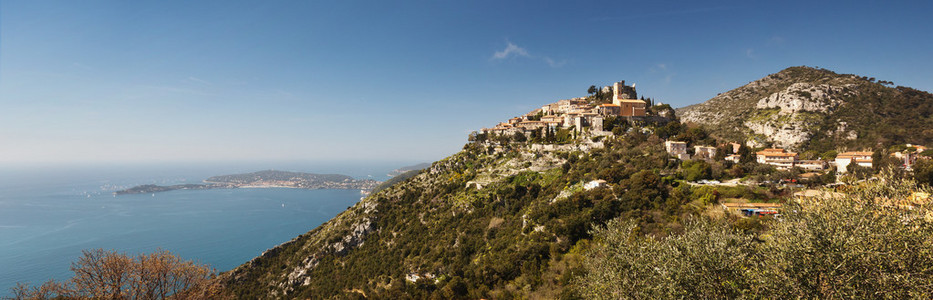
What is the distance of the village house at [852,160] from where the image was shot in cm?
3275

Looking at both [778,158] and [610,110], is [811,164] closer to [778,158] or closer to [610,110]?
[778,158]

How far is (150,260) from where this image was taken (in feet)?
47.9

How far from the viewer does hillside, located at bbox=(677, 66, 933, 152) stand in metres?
63.9

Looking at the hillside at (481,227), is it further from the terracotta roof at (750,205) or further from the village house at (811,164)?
the village house at (811,164)

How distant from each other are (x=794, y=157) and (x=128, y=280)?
58.1 metres

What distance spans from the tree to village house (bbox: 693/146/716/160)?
4618 cm

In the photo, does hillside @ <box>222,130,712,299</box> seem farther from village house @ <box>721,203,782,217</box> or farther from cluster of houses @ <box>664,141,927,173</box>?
village house @ <box>721,203,782,217</box>

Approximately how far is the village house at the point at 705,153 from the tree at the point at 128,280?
152 feet

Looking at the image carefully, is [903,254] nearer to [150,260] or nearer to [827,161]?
[150,260]

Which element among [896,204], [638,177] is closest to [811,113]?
[638,177]

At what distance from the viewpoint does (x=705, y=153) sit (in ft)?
125

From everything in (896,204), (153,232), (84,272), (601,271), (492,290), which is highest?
(896,204)

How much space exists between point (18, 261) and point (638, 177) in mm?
139987

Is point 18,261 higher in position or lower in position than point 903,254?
lower
